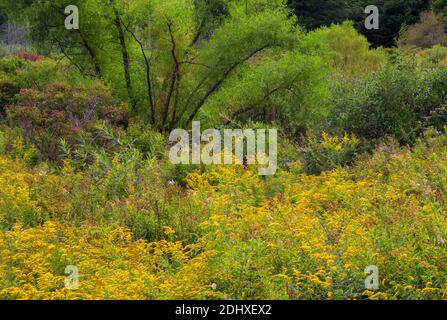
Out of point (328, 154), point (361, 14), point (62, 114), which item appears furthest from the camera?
point (361, 14)

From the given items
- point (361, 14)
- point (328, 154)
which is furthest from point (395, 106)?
point (361, 14)

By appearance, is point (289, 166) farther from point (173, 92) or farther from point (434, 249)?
point (173, 92)

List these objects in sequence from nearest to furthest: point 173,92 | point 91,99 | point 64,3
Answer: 1. point 91,99
2. point 64,3
3. point 173,92

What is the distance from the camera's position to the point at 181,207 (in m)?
6.46

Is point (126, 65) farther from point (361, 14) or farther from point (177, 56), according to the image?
point (361, 14)

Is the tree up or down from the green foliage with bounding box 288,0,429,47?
down

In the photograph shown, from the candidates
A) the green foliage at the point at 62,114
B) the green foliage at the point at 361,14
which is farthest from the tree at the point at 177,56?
the green foliage at the point at 361,14

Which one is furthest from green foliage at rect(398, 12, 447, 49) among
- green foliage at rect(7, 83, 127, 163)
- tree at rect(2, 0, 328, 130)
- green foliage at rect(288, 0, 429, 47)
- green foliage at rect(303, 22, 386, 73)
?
green foliage at rect(7, 83, 127, 163)

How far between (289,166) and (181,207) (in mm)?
2836

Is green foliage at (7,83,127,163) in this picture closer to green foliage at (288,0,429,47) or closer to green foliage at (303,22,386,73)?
green foliage at (303,22,386,73)

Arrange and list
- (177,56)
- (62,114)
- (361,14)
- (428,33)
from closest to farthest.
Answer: (62,114) → (177,56) → (428,33) → (361,14)

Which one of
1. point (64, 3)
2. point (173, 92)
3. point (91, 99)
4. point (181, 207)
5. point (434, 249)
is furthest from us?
point (173, 92)
